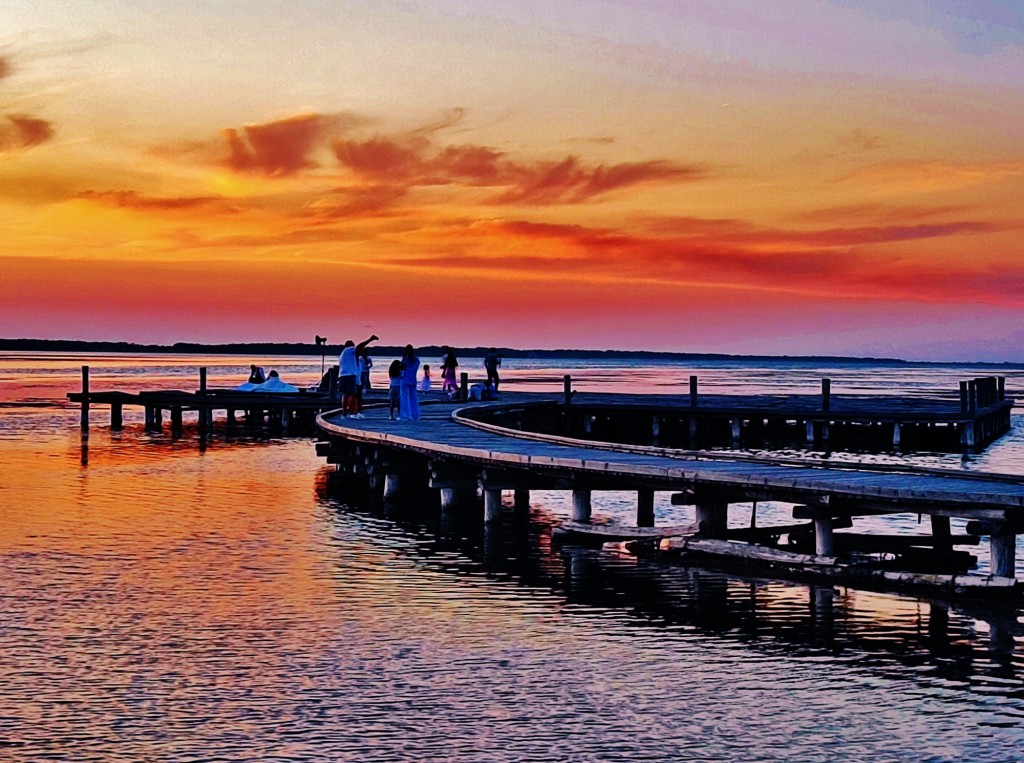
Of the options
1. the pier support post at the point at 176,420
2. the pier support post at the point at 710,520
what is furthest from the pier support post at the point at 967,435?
the pier support post at the point at 710,520

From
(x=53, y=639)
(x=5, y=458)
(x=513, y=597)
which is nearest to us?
(x=53, y=639)

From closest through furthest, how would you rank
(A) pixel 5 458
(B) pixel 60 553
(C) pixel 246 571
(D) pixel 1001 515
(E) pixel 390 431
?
(D) pixel 1001 515
(C) pixel 246 571
(B) pixel 60 553
(E) pixel 390 431
(A) pixel 5 458

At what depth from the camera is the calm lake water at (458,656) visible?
1131 cm

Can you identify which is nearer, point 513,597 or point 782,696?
point 782,696

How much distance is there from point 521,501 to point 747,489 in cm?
889

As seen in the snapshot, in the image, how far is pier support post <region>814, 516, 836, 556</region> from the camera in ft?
61.5

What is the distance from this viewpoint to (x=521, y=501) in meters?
27.5

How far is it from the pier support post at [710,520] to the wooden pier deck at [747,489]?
15 millimetres

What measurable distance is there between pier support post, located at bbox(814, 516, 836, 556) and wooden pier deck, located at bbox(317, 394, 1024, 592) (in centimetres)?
1

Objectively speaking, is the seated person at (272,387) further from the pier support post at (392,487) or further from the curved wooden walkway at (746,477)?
the curved wooden walkway at (746,477)

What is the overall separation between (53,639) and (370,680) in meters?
3.96

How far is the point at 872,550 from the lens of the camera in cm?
1978

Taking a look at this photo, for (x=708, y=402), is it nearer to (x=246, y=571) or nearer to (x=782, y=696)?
(x=246, y=571)

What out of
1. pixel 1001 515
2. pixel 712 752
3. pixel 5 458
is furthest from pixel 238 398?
pixel 712 752
